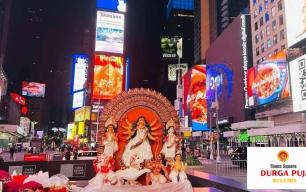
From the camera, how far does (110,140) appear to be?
848 centimetres

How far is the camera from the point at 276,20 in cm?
5428

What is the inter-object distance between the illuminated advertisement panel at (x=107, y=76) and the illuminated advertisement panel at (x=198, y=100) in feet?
74.1

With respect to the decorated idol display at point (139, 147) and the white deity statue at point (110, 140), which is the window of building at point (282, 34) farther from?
the white deity statue at point (110, 140)

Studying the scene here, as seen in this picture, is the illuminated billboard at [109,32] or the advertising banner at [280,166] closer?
the advertising banner at [280,166]

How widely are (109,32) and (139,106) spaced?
260ft

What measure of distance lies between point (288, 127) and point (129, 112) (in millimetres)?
35267

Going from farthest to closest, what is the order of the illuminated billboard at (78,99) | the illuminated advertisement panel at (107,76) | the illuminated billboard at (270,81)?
the illuminated billboard at (78,99)
the illuminated advertisement panel at (107,76)
the illuminated billboard at (270,81)

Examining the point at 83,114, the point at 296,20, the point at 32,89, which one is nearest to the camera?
the point at 296,20

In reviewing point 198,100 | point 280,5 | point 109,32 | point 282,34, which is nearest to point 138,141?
point 282,34

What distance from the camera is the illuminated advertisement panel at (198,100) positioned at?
89438 mm

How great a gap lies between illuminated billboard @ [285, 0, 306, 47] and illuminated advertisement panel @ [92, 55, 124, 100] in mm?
51997

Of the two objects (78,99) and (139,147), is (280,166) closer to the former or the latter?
(139,147)

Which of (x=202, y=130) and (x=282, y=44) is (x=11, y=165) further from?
(x=202, y=130)

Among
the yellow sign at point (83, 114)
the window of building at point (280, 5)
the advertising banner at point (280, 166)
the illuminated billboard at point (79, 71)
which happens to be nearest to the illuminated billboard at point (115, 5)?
the yellow sign at point (83, 114)
